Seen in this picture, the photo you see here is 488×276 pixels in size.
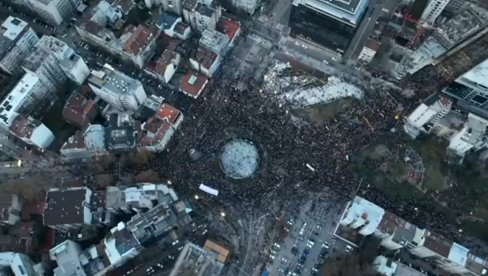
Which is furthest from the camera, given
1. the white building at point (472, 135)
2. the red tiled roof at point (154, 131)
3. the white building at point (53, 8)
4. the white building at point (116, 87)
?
the white building at point (53, 8)

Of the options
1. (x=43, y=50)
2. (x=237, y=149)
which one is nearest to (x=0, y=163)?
(x=43, y=50)

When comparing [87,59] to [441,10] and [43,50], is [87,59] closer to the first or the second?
[43,50]

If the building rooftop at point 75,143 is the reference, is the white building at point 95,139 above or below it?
above

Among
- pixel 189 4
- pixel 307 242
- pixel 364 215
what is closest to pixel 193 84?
pixel 189 4

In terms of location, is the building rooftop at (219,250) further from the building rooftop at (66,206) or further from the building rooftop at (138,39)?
the building rooftop at (138,39)

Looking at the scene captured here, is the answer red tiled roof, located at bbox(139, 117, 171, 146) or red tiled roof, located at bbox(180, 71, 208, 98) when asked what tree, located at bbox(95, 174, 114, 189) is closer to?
red tiled roof, located at bbox(139, 117, 171, 146)

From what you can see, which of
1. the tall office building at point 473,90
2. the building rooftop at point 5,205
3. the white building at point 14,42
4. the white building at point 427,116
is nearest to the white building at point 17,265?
the building rooftop at point 5,205

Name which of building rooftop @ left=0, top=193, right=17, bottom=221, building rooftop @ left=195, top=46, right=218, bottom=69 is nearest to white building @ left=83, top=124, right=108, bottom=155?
building rooftop @ left=0, top=193, right=17, bottom=221

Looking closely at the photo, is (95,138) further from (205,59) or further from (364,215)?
(364,215)
